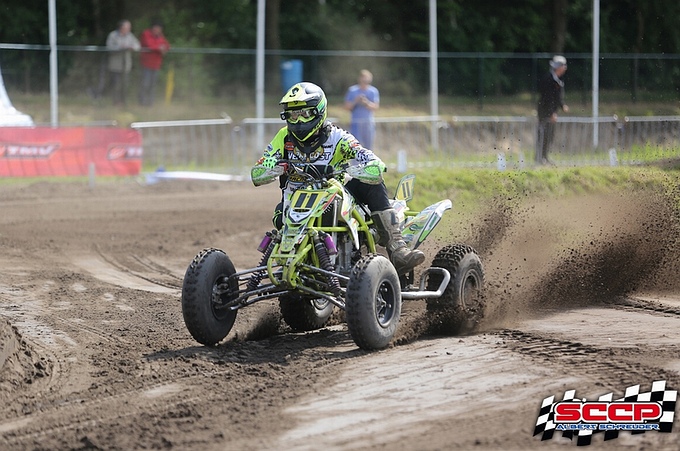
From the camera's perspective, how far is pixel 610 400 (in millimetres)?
6023

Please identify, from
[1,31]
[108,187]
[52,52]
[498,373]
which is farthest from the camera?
[1,31]

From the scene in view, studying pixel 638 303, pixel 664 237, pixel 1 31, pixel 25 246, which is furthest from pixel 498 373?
pixel 1 31

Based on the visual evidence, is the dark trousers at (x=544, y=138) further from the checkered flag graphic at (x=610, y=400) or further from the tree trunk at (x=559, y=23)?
the tree trunk at (x=559, y=23)

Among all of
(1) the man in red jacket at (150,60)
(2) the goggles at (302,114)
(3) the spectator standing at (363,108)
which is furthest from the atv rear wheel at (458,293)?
(1) the man in red jacket at (150,60)

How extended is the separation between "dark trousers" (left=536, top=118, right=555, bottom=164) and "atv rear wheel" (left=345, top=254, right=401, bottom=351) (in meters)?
11.7

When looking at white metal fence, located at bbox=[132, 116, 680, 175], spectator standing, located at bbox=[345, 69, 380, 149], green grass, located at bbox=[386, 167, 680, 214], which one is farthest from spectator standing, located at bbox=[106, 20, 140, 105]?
green grass, located at bbox=[386, 167, 680, 214]

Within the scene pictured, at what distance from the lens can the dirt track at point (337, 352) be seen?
5.72 metres

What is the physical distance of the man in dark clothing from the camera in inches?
793

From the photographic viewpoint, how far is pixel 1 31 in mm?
28984

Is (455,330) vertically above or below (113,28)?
below

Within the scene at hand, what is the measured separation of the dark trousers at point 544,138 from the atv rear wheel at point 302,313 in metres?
10.9

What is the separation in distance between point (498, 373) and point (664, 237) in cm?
483

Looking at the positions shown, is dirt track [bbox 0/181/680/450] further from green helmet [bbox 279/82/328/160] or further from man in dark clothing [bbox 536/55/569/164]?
man in dark clothing [bbox 536/55/569/164]

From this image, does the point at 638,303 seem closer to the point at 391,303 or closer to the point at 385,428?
the point at 391,303
